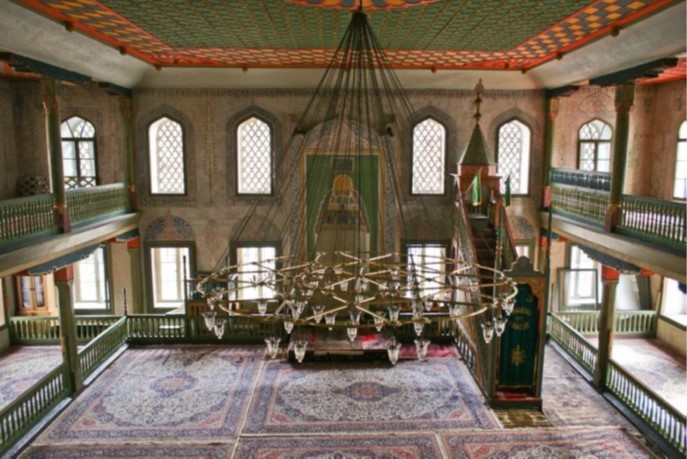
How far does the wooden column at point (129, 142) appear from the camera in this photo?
36.9 feet

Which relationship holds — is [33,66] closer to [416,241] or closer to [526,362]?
[416,241]

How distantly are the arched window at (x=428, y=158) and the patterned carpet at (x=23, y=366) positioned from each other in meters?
8.00

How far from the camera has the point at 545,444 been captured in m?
7.10

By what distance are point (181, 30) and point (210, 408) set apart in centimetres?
556

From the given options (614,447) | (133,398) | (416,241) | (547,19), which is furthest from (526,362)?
(133,398)

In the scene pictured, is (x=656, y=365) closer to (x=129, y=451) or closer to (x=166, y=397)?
(x=166, y=397)

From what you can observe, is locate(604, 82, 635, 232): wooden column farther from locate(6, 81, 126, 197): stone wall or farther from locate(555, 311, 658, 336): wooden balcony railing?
locate(6, 81, 126, 197): stone wall

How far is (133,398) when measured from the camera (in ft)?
27.6

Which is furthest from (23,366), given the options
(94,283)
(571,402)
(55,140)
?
(571,402)

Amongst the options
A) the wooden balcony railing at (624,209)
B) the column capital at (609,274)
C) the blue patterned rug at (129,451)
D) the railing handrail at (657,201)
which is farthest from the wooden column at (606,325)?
the blue patterned rug at (129,451)

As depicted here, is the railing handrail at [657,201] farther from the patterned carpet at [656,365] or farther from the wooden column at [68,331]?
the wooden column at [68,331]

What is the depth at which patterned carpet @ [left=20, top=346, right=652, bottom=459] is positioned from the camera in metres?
6.98

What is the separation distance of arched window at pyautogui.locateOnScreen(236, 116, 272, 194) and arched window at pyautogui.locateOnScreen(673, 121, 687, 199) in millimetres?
8367

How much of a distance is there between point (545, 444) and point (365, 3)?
233 inches
